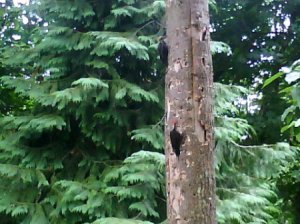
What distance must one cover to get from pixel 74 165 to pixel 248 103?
11.5 ft

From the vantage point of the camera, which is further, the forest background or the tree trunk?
the forest background

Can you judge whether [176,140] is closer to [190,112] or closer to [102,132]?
[190,112]

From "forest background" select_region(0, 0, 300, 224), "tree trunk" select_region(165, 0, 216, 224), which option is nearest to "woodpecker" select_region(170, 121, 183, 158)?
"tree trunk" select_region(165, 0, 216, 224)

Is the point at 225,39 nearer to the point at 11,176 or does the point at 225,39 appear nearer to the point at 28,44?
the point at 28,44

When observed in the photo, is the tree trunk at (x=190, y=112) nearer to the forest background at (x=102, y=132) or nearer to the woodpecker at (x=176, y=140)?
the woodpecker at (x=176, y=140)

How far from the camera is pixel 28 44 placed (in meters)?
6.73

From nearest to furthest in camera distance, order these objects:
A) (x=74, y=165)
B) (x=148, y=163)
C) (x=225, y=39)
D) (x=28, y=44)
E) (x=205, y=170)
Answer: (x=205, y=170) → (x=148, y=163) → (x=74, y=165) → (x=28, y=44) → (x=225, y=39)

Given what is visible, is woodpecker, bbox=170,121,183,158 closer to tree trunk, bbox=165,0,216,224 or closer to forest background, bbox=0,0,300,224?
tree trunk, bbox=165,0,216,224

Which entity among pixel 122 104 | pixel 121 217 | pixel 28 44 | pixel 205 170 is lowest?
pixel 121 217

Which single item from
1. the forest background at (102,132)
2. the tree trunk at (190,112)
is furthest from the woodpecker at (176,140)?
the forest background at (102,132)

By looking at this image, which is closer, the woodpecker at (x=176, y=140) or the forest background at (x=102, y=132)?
the woodpecker at (x=176, y=140)

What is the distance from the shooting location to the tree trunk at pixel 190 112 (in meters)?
2.79

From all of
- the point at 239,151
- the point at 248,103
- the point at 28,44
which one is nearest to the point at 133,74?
the point at 239,151

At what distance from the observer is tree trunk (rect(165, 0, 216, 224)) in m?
2.79
